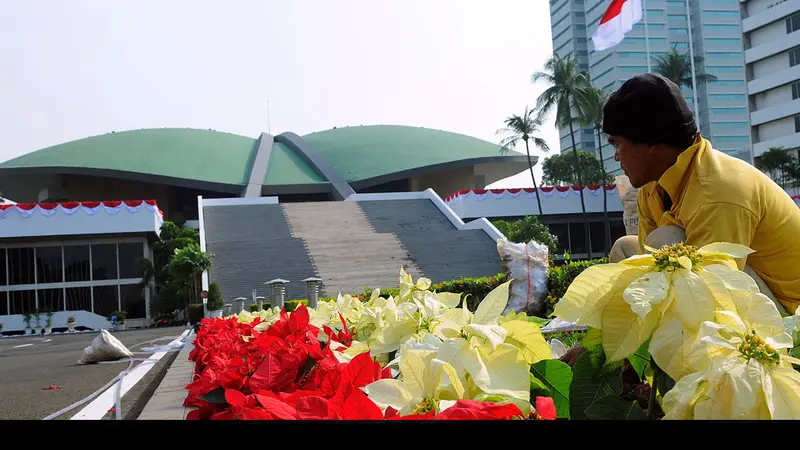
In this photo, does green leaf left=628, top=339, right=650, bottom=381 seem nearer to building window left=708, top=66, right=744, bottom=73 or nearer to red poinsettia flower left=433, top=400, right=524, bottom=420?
red poinsettia flower left=433, top=400, right=524, bottom=420

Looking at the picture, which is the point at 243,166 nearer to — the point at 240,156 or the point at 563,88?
the point at 240,156

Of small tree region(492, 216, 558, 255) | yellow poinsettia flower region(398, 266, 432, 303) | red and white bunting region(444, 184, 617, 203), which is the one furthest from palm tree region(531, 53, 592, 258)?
yellow poinsettia flower region(398, 266, 432, 303)

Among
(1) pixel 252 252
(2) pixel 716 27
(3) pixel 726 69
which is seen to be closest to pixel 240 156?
(1) pixel 252 252

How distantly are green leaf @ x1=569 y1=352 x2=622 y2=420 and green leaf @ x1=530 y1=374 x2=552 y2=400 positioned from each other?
57 millimetres

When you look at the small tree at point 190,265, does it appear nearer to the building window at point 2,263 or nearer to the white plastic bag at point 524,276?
the building window at point 2,263

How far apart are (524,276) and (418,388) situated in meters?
7.18

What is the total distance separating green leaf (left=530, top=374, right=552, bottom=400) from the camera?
0.93 m

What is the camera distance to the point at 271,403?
0.77 metres

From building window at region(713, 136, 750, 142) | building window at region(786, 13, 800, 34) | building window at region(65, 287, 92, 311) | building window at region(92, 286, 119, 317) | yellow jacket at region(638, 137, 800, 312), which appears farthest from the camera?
building window at region(713, 136, 750, 142)

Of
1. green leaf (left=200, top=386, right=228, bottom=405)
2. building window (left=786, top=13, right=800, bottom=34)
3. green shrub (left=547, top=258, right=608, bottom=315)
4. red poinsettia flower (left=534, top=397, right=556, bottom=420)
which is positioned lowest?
green shrub (left=547, top=258, right=608, bottom=315)

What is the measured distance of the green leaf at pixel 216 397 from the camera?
58.4 inches

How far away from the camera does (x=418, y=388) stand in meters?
0.85

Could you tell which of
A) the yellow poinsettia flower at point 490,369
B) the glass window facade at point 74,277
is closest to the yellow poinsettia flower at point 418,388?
the yellow poinsettia flower at point 490,369

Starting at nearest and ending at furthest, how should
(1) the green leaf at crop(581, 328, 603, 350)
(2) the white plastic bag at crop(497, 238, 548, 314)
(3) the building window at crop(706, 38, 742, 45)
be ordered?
(1) the green leaf at crop(581, 328, 603, 350) → (2) the white plastic bag at crop(497, 238, 548, 314) → (3) the building window at crop(706, 38, 742, 45)
